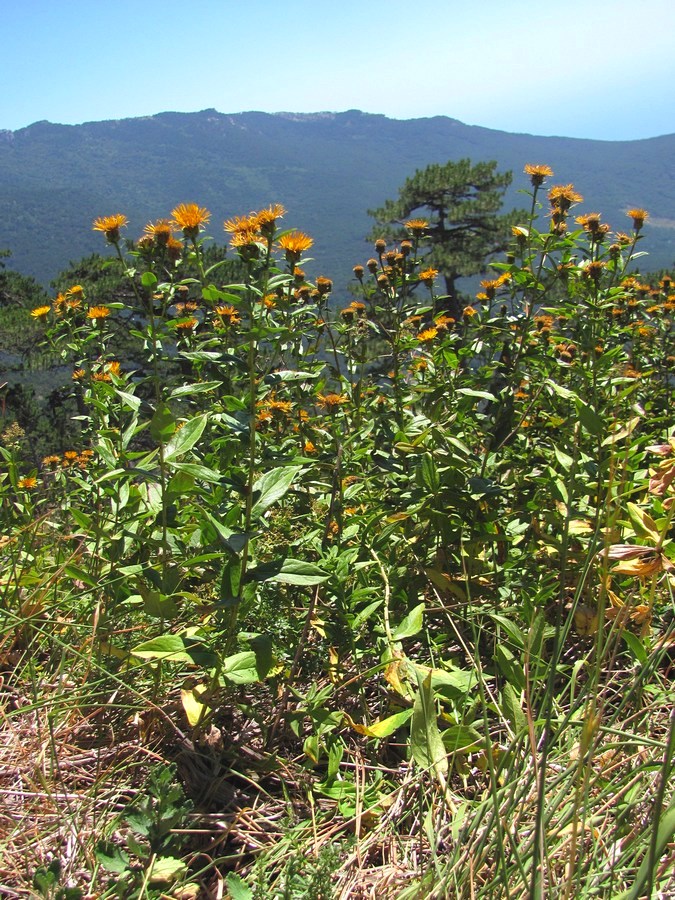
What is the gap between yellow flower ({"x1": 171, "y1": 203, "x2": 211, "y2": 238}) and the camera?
166cm

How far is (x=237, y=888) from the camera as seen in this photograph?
0.93 m

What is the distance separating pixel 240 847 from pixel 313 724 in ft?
0.86

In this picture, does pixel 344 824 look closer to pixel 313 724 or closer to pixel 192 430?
pixel 313 724

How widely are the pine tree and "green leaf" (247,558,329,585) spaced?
19635 millimetres

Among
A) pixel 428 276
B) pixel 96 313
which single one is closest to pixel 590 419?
pixel 428 276

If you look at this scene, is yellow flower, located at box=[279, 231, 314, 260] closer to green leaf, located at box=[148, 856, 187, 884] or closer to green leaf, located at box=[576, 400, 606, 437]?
green leaf, located at box=[576, 400, 606, 437]

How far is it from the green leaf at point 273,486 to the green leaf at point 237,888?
56 cm

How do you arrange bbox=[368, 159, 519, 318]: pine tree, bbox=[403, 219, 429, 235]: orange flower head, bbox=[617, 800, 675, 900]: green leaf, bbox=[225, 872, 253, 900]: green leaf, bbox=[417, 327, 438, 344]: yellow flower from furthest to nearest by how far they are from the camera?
bbox=[368, 159, 519, 318]: pine tree
bbox=[403, 219, 429, 235]: orange flower head
bbox=[417, 327, 438, 344]: yellow flower
bbox=[225, 872, 253, 900]: green leaf
bbox=[617, 800, 675, 900]: green leaf

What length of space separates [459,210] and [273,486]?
21.4 metres

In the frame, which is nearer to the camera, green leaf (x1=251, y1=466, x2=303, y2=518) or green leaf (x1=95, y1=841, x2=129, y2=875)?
green leaf (x1=95, y1=841, x2=129, y2=875)

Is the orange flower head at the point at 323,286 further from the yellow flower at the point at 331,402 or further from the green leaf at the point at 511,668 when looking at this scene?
the green leaf at the point at 511,668

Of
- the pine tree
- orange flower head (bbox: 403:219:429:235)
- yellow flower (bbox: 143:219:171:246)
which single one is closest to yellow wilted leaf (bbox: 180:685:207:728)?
yellow flower (bbox: 143:219:171:246)

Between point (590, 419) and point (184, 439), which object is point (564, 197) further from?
point (184, 439)

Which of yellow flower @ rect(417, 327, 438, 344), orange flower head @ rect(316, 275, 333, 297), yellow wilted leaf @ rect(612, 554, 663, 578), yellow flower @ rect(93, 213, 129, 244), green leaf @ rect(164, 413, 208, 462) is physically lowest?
yellow wilted leaf @ rect(612, 554, 663, 578)
